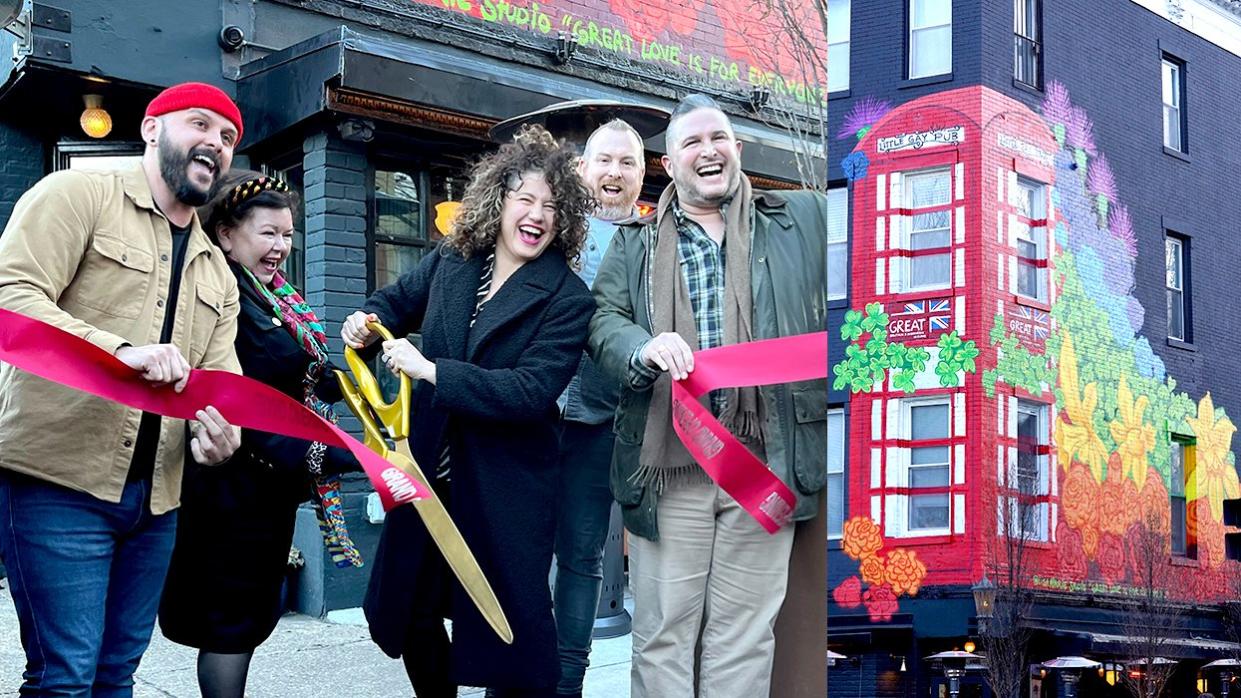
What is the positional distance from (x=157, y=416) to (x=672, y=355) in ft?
3.72

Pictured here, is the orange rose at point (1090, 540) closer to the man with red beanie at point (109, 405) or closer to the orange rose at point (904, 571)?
the orange rose at point (904, 571)

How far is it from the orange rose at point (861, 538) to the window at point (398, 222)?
3034mm

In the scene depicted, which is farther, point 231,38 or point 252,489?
point 231,38

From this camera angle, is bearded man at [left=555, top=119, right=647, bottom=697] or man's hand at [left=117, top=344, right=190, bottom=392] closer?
man's hand at [left=117, top=344, right=190, bottom=392]

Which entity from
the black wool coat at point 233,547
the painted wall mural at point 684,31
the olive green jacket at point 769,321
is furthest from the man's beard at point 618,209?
the painted wall mural at point 684,31

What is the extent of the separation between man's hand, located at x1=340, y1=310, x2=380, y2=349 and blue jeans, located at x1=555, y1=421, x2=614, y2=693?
23.7 inches

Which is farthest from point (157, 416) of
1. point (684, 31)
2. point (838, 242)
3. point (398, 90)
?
point (684, 31)

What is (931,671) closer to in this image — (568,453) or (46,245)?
(568,453)

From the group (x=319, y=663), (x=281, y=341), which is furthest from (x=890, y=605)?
(x=319, y=663)

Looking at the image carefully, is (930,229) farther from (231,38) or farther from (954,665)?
(231,38)

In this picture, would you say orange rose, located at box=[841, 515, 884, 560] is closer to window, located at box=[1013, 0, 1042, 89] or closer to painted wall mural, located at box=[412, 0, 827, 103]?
window, located at box=[1013, 0, 1042, 89]

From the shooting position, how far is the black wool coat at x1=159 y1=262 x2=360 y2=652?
3391mm

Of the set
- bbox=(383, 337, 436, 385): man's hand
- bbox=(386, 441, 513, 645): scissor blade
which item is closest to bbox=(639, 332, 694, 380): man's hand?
bbox=(383, 337, 436, 385): man's hand

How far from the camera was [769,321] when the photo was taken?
3.36 metres
